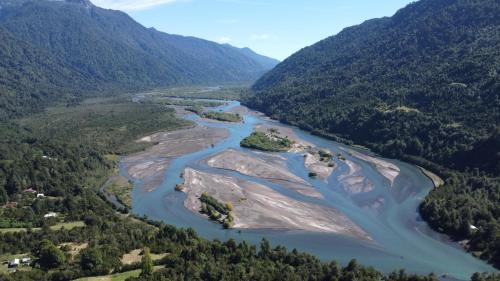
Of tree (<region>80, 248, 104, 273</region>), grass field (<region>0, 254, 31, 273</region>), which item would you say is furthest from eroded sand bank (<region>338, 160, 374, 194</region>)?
grass field (<region>0, 254, 31, 273</region>)

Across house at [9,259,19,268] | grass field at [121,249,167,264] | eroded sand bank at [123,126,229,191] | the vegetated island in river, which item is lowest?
house at [9,259,19,268]

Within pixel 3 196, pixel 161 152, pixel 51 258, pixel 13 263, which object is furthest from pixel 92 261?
Result: pixel 161 152

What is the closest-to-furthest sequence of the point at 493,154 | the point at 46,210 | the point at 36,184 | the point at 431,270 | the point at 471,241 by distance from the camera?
the point at 431,270 → the point at 471,241 → the point at 46,210 → the point at 36,184 → the point at 493,154

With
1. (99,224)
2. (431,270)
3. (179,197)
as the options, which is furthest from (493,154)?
(99,224)

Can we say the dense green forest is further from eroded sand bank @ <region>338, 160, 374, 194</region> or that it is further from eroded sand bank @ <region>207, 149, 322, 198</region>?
eroded sand bank @ <region>338, 160, 374, 194</region>

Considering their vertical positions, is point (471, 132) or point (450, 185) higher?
point (471, 132)

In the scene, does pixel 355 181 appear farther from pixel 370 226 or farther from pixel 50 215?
pixel 50 215

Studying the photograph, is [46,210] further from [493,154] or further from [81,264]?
[493,154]
